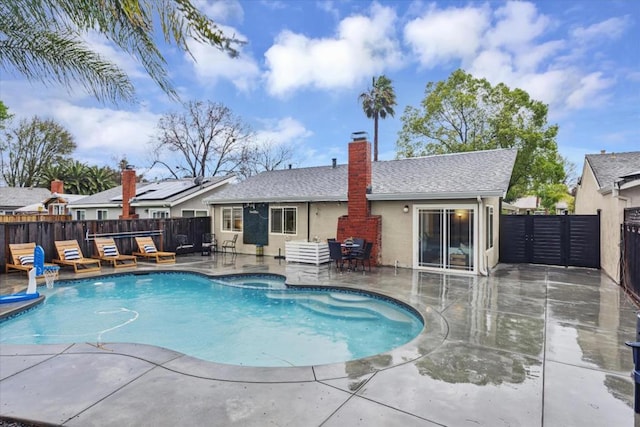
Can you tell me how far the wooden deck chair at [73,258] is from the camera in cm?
1091

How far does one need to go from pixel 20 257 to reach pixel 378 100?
26.8 metres

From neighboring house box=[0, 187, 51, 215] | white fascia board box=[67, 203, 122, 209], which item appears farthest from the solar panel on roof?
neighboring house box=[0, 187, 51, 215]

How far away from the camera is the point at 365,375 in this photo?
12.3ft

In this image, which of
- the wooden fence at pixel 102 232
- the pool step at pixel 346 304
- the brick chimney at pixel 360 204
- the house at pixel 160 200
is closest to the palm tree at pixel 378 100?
the house at pixel 160 200

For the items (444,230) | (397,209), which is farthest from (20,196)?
(444,230)

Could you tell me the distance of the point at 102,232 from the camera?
42.4ft

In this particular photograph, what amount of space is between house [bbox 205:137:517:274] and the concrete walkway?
4.62 metres

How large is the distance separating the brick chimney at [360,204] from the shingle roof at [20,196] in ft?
102

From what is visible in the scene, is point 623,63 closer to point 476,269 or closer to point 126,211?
point 476,269

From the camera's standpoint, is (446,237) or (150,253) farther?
(150,253)

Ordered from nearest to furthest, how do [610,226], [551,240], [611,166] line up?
[610,226] < [611,166] < [551,240]

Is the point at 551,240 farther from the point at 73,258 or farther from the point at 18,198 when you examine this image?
the point at 18,198

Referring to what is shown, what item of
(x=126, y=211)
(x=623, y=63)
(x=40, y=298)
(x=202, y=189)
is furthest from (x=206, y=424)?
(x=623, y=63)

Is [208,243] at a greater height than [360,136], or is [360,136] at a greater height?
[360,136]
